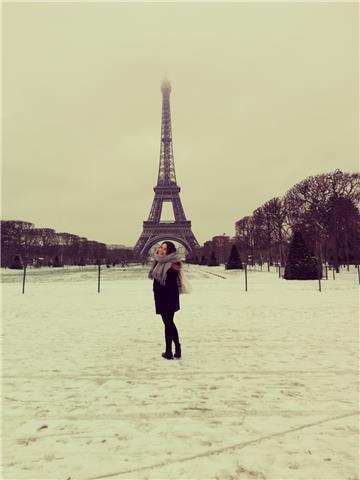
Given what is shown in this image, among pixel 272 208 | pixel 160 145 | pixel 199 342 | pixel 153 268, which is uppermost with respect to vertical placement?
pixel 160 145

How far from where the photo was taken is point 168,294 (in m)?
5.16

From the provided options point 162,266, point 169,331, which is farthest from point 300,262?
point 162,266

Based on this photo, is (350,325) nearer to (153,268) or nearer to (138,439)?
(153,268)

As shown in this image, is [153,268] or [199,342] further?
[199,342]

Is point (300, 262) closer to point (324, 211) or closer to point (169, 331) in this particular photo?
point (324, 211)

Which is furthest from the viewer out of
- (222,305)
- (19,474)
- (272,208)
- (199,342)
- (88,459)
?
(272,208)

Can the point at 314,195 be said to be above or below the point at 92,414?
above

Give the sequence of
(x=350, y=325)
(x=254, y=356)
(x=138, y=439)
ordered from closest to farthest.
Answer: (x=138, y=439)
(x=254, y=356)
(x=350, y=325)

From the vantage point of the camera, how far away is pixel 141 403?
11.5 ft

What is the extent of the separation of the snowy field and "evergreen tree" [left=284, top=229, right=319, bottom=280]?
17.0 m

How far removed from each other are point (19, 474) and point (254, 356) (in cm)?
376

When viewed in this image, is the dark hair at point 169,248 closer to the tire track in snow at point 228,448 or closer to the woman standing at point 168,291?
the woman standing at point 168,291

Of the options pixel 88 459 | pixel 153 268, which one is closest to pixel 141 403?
pixel 88 459

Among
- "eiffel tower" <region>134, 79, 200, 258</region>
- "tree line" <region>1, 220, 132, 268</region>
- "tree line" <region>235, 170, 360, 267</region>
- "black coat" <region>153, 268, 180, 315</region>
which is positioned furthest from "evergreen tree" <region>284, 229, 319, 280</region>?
"eiffel tower" <region>134, 79, 200, 258</region>
